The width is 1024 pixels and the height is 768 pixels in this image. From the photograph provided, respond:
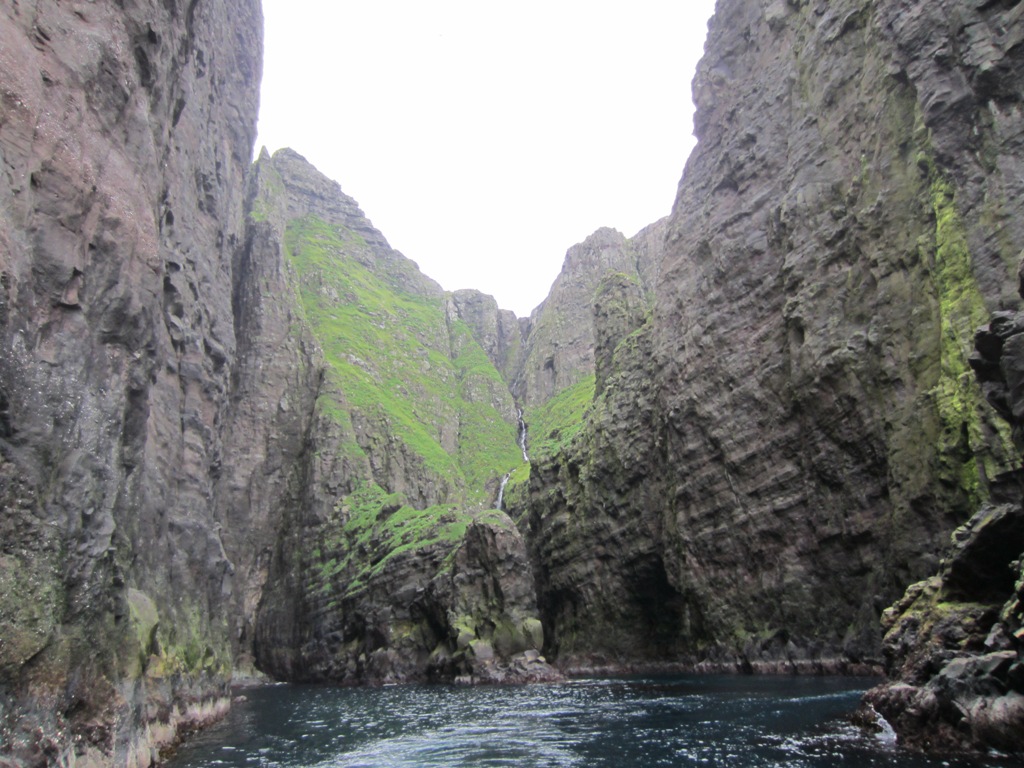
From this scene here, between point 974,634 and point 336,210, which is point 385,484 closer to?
point 974,634

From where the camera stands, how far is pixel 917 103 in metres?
39.3

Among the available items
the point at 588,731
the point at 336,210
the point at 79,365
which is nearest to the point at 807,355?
the point at 588,731

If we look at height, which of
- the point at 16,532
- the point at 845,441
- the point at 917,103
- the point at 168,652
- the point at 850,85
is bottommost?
the point at 168,652

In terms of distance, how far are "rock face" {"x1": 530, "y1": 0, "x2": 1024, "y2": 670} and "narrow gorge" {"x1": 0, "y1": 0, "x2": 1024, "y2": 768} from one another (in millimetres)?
233

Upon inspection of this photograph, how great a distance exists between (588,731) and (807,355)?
2877 centimetres

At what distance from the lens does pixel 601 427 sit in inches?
2724

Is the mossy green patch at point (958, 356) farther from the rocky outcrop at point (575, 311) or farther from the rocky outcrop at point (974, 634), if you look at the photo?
the rocky outcrop at point (575, 311)

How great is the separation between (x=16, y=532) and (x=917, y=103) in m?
45.1

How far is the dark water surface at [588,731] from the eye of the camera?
2022 centimetres

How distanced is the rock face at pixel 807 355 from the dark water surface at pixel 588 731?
9311 millimetres

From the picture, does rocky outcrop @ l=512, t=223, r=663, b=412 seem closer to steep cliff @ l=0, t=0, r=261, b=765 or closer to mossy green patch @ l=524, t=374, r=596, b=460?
mossy green patch @ l=524, t=374, r=596, b=460

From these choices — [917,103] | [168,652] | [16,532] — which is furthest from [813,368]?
[16,532]

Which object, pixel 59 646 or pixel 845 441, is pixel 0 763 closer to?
pixel 59 646

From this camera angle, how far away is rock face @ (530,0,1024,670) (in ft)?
114
